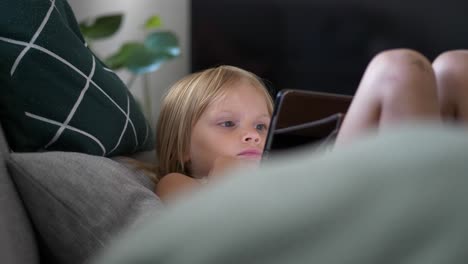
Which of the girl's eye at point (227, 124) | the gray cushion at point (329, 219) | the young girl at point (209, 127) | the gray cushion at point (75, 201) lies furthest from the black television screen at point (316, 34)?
the gray cushion at point (329, 219)

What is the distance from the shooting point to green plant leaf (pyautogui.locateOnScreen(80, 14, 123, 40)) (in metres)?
3.52

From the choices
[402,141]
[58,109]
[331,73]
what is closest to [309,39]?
[331,73]

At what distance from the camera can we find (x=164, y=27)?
449 cm

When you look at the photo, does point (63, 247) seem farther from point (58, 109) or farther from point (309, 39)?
point (309, 39)

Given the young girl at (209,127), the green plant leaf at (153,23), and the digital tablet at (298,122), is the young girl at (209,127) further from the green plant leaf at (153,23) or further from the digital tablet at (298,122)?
the green plant leaf at (153,23)

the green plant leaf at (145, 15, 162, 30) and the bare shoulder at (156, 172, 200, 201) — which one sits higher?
the bare shoulder at (156, 172, 200, 201)

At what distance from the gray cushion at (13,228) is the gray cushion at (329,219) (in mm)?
724

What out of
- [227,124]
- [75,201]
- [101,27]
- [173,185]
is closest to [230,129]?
[227,124]

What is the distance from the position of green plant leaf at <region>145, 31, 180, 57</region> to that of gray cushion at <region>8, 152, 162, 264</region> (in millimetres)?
2749

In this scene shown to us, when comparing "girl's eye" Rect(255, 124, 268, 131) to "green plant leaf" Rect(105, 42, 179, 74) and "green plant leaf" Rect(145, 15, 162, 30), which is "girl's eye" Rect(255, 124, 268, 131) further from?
"green plant leaf" Rect(145, 15, 162, 30)

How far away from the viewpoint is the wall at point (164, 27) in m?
4.25

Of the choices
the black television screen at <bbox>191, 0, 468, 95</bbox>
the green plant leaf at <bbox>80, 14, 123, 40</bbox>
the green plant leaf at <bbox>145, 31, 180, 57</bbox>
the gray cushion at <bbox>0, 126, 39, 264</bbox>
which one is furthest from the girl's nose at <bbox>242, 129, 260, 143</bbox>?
the black television screen at <bbox>191, 0, 468, 95</bbox>

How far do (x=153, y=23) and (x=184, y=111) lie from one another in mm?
2566

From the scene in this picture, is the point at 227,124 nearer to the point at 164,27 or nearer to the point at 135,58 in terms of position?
the point at 135,58
